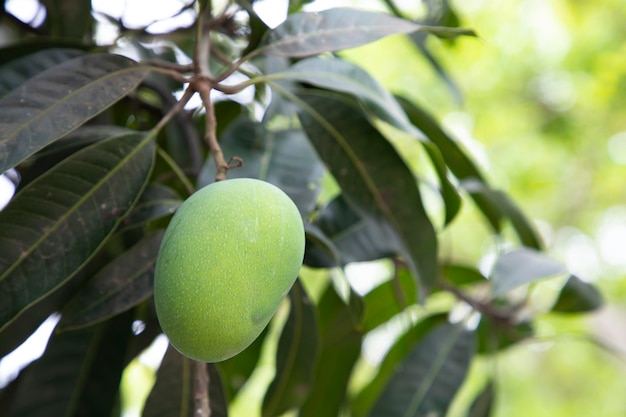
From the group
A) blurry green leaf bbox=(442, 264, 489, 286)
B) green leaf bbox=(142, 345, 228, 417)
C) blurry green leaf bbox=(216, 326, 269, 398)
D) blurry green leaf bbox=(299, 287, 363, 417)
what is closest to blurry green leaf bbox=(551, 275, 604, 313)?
blurry green leaf bbox=(442, 264, 489, 286)

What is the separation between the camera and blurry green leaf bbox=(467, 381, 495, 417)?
3.45 feet

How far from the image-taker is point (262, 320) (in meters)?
0.49

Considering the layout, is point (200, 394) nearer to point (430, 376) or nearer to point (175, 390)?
point (175, 390)

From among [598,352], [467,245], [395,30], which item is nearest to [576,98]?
[467,245]

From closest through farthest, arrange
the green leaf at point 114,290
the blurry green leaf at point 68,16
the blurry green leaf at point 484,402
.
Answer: the green leaf at point 114,290 < the blurry green leaf at point 68,16 < the blurry green leaf at point 484,402

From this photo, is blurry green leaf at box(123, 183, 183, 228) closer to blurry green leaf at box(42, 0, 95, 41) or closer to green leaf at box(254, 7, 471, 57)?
green leaf at box(254, 7, 471, 57)

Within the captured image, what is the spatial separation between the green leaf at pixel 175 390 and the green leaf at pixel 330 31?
0.33 meters

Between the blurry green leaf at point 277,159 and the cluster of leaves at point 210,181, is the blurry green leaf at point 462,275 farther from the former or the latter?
the blurry green leaf at point 277,159

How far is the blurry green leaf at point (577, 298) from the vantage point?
3.55 feet

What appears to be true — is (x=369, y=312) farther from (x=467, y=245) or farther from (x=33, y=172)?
(x=467, y=245)

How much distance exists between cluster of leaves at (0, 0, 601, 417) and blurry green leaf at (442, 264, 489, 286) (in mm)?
67

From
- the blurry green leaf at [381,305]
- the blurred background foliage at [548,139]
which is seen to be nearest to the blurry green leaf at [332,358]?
the blurry green leaf at [381,305]

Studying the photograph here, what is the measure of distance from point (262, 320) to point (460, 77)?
12.7 feet

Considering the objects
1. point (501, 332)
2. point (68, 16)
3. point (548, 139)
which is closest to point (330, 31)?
point (68, 16)
